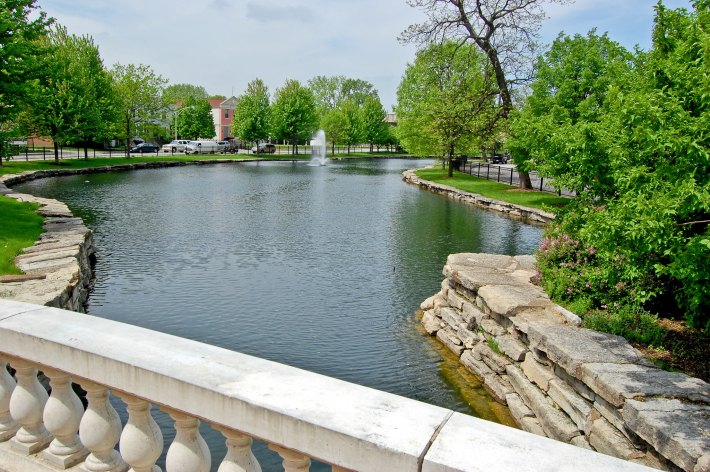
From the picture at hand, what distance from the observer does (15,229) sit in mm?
14750

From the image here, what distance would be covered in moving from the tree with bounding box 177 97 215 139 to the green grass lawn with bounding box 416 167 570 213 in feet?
164

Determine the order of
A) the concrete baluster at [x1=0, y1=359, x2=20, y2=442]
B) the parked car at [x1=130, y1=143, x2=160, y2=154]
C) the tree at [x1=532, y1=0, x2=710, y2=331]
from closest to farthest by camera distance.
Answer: the concrete baluster at [x1=0, y1=359, x2=20, y2=442], the tree at [x1=532, y1=0, x2=710, y2=331], the parked car at [x1=130, y1=143, x2=160, y2=154]

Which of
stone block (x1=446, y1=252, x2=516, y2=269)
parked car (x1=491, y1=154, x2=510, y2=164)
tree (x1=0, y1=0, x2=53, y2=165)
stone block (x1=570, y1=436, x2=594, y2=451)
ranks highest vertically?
tree (x1=0, y1=0, x2=53, y2=165)

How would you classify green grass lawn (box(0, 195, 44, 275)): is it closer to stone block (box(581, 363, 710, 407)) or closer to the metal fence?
stone block (box(581, 363, 710, 407))

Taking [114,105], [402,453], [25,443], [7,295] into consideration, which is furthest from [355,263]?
[114,105]

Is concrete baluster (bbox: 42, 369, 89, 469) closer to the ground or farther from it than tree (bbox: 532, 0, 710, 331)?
closer to the ground

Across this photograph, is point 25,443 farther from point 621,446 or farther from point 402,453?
point 621,446

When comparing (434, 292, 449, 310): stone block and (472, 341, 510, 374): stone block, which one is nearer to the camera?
(472, 341, 510, 374): stone block

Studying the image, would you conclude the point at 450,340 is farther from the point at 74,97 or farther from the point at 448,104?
the point at 74,97

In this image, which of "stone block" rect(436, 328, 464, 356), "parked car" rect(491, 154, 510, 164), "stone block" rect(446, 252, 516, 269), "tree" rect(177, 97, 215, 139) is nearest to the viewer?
"stone block" rect(436, 328, 464, 356)

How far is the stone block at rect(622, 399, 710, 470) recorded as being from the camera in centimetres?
482

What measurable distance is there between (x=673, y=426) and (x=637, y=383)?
34.6 inches

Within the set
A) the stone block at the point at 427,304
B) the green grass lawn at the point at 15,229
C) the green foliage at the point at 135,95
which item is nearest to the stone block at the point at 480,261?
the stone block at the point at 427,304

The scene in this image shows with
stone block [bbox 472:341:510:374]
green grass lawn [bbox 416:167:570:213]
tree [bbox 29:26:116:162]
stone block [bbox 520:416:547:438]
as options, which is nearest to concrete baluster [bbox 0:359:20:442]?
stone block [bbox 520:416:547:438]
